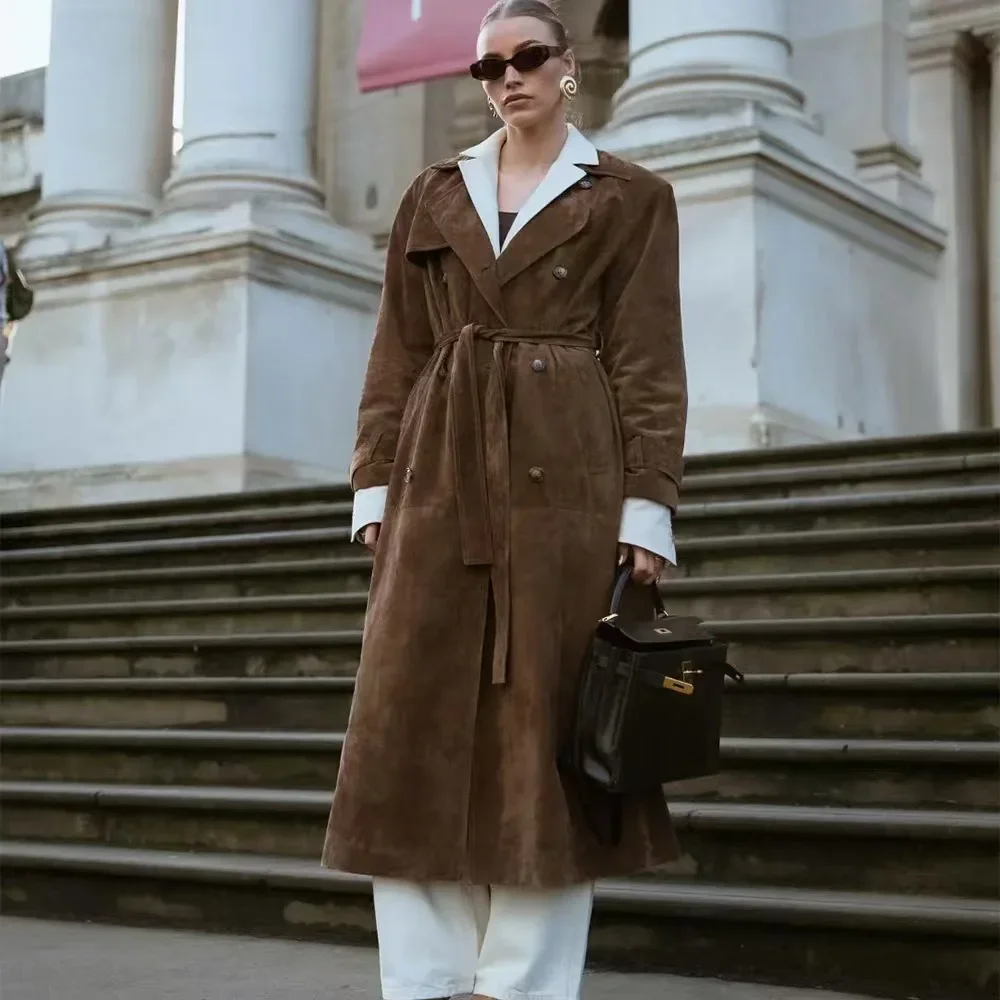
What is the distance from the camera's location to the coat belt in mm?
2854

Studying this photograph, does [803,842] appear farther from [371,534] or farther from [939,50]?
[939,50]

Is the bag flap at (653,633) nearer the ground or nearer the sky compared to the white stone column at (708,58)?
nearer the ground

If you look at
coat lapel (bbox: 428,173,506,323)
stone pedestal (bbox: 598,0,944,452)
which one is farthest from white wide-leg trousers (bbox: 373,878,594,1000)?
stone pedestal (bbox: 598,0,944,452)

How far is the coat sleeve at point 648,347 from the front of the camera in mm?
2924

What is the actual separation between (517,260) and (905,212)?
6.99 metres

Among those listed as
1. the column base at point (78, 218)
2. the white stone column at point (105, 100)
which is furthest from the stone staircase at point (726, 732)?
the white stone column at point (105, 100)

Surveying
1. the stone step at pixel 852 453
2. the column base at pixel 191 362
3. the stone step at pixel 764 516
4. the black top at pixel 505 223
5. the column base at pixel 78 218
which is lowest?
the stone step at pixel 764 516

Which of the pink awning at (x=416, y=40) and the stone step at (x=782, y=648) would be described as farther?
the pink awning at (x=416, y=40)

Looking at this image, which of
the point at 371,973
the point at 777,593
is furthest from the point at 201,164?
the point at 371,973

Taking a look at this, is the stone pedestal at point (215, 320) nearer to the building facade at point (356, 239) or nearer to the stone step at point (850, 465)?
the building facade at point (356, 239)

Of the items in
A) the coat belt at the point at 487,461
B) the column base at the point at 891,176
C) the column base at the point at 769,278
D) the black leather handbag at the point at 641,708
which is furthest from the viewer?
the column base at the point at 891,176

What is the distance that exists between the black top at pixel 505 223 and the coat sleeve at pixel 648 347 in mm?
194

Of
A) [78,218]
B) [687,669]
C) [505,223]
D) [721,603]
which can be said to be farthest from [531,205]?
[78,218]

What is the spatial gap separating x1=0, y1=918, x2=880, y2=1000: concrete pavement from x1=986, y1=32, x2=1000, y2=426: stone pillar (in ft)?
22.6
